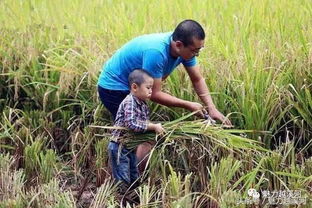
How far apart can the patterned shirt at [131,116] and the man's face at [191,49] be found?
30 centimetres

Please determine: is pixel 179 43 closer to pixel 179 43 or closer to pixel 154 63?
pixel 179 43

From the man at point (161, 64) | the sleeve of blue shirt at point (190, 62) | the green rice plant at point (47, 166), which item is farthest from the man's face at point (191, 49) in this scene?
the green rice plant at point (47, 166)

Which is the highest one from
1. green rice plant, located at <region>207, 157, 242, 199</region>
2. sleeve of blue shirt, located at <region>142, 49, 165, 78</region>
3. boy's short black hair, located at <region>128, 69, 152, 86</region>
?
sleeve of blue shirt, located at <region>142, 49, 165, 78</region>

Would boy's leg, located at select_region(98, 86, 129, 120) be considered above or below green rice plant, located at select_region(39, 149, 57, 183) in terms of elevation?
above

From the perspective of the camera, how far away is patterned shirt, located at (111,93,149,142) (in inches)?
123

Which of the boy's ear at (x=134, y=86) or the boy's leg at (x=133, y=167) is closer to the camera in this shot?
the boy's ear at (x=134, y=86)

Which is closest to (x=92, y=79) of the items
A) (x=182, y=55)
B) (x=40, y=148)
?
(x=40, y=148)

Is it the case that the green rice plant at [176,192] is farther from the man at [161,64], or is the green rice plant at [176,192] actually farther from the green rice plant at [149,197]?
the man at [161,64]

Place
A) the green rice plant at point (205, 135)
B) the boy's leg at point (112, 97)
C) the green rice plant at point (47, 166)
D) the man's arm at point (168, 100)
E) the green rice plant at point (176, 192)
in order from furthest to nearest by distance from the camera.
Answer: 1. the boy's leg at point (112, 97)
2. the green rice plant at point (47, 166)
3. the man's arm at point (168, 100)
4. the green rice plant at point (205, 135)
5. the green rice plant at point (176, 192)

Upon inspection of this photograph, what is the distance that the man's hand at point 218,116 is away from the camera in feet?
10.5

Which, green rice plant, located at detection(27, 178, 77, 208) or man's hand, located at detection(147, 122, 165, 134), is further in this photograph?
man's hand, located at detection(147, 122, 165, 134)

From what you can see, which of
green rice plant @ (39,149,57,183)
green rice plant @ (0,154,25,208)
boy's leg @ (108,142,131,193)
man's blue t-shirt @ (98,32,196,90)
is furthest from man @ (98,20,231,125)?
green rice plant @ (0,154,25,208)

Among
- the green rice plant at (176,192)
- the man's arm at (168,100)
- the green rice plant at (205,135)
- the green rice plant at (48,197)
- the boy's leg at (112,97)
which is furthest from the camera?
the boy's leg at (112,97)

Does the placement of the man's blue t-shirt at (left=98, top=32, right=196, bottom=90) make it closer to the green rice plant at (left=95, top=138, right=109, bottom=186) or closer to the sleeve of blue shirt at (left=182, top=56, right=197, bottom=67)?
the sleeve of blue shirt at (left=182, top=56, right=197, bottom=67)
